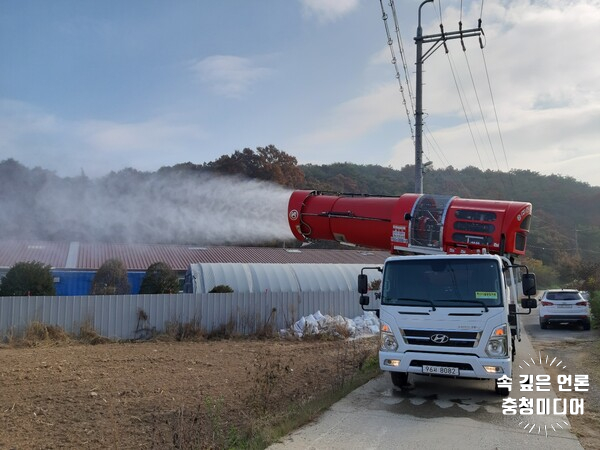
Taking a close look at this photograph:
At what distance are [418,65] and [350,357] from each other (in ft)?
41.6

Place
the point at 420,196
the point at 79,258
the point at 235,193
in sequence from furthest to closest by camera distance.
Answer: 1. the point at 79,258
2. the point at 235,193
3. the point at 420,196

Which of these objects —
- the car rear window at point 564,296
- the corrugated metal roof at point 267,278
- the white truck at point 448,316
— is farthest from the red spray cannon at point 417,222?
the corrugated metal roof at point 267,278

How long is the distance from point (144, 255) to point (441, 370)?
2517cm

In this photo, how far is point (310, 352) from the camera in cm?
1498

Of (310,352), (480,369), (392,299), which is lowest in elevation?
(310,352)

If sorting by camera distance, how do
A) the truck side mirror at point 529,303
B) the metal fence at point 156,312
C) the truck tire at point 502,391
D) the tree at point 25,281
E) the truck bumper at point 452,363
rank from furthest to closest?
the tree at point 25,281
the metal fence at point 156,312
the truck side mirror at point 529,303
the truck tire at point 502,391
the truck bumper at point 452,363

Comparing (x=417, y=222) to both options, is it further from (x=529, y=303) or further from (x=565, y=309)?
(x=565, y=309)

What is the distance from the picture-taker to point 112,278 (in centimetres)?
2491

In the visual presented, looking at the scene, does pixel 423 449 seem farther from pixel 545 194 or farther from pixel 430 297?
pixel 545 194

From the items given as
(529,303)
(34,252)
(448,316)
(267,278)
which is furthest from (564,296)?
(34,252)

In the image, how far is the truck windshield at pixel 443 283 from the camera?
27.5 ft

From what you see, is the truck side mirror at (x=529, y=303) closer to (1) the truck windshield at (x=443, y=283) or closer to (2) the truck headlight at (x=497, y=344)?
(1) the truck windshield at (x=443, y=283)

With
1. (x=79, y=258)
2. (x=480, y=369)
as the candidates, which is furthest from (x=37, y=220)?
(x=480, y=369)

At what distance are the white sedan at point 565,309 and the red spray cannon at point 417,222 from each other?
12.1m
